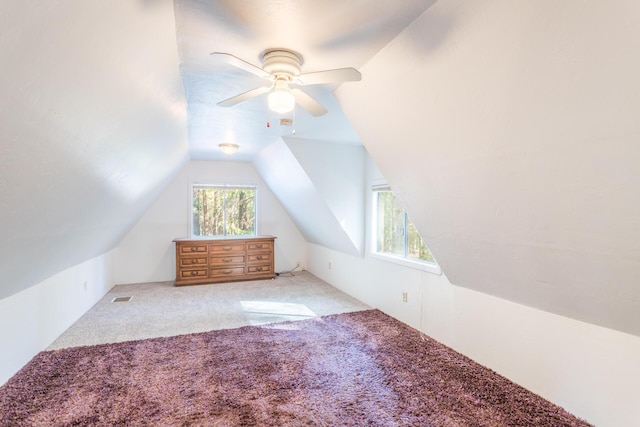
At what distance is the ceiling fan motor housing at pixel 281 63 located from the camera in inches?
72.3

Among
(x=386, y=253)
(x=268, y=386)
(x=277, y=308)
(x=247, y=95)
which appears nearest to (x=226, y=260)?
(x=277, y=308)

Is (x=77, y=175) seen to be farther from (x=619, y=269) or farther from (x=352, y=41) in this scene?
(x=619, y=269)

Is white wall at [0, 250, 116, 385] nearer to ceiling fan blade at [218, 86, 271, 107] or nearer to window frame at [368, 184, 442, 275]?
ceiling fan blade at [218, 86, 271, 107]

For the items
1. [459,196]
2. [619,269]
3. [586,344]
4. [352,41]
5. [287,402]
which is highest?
[352,41]

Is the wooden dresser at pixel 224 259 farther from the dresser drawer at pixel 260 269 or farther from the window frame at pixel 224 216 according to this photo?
the window frame at pixel 224 216

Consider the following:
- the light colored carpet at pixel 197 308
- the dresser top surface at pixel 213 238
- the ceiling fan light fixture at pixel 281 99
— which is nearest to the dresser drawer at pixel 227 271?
the light colored carpet at pixel 197 308

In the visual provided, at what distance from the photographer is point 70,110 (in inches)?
53.7

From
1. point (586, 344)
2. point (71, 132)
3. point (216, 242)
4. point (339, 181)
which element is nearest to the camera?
point (71, 132)

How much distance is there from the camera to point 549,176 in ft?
5.20

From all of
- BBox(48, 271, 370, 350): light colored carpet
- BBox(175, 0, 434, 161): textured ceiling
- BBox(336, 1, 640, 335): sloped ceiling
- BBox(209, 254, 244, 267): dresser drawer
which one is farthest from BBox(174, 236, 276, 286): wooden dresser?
BBox(336, 1, 640, 335): sloped ceiling

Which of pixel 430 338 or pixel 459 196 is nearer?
pixel 459 196

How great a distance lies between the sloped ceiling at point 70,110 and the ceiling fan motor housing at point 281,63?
19.5 inches

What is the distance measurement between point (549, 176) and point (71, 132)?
2.25m

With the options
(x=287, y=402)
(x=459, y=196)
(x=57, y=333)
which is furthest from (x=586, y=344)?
(x=57, y=333)
